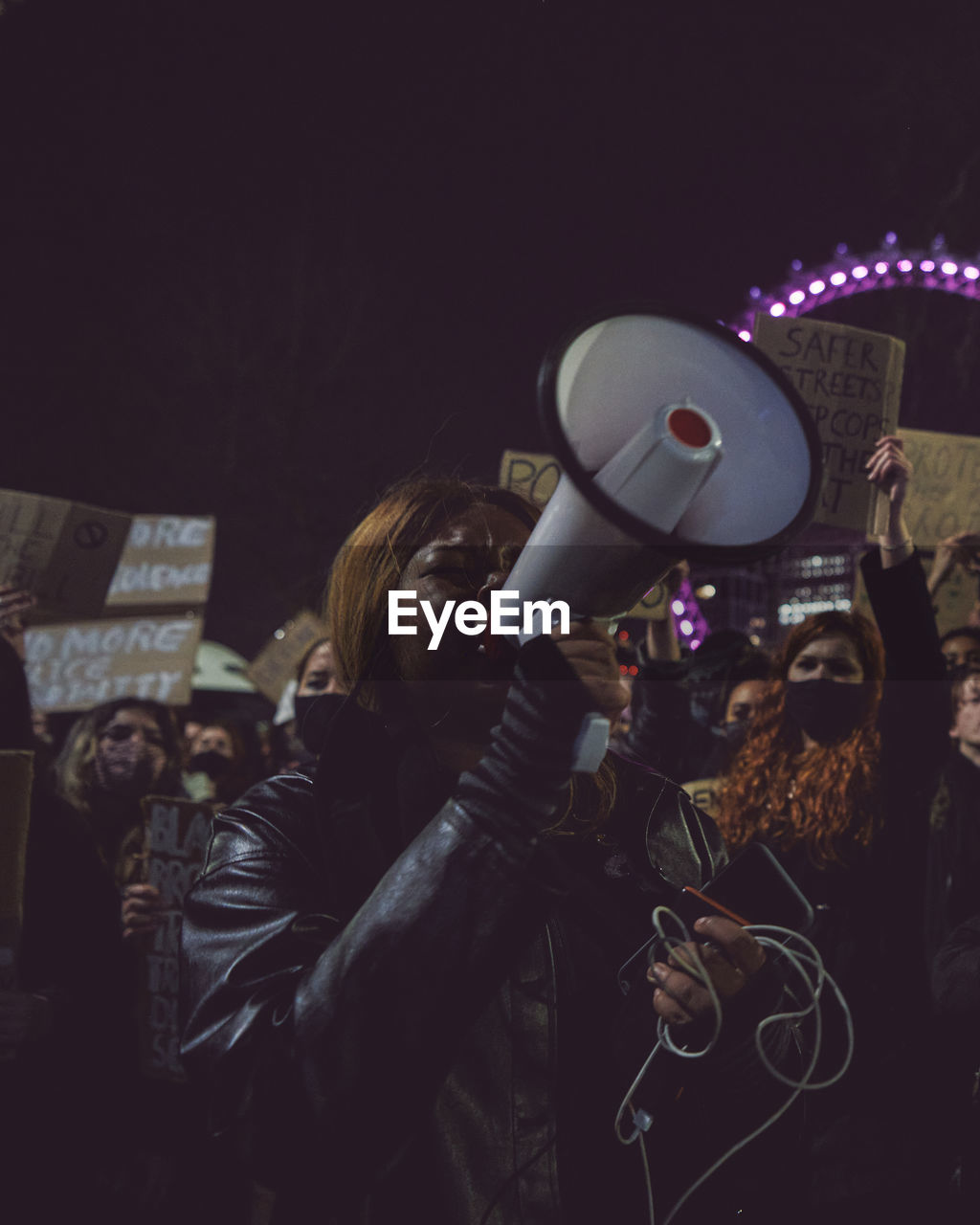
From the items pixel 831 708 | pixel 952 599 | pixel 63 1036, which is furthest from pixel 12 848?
pixel 952 599

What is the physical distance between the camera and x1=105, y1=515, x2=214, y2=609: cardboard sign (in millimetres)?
6473

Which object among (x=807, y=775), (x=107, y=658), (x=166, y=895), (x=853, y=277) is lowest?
(x=166, y=895)

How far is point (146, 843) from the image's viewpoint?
3.21m

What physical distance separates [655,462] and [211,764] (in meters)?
4.95

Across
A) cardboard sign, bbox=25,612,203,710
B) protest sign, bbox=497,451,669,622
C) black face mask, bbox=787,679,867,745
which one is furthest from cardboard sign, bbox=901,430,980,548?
cardboard sign, bbox=25,612,203,710

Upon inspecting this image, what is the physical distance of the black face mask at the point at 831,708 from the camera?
2.80 m

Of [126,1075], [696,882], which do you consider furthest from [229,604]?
[696,882]

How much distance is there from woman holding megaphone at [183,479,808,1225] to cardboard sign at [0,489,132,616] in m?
3.83

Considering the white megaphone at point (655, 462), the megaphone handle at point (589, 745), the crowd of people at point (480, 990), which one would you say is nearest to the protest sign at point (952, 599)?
the crowd of people at point (480, 990)

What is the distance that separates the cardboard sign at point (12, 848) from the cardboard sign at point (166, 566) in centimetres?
429

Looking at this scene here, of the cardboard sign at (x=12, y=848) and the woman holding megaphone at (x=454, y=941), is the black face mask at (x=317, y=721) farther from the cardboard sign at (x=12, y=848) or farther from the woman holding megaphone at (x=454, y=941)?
the cardboard sign at (x=12, y=848)

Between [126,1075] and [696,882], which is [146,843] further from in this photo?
[696,882]

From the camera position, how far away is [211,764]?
564 cm

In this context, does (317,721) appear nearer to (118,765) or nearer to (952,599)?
(118,765)
